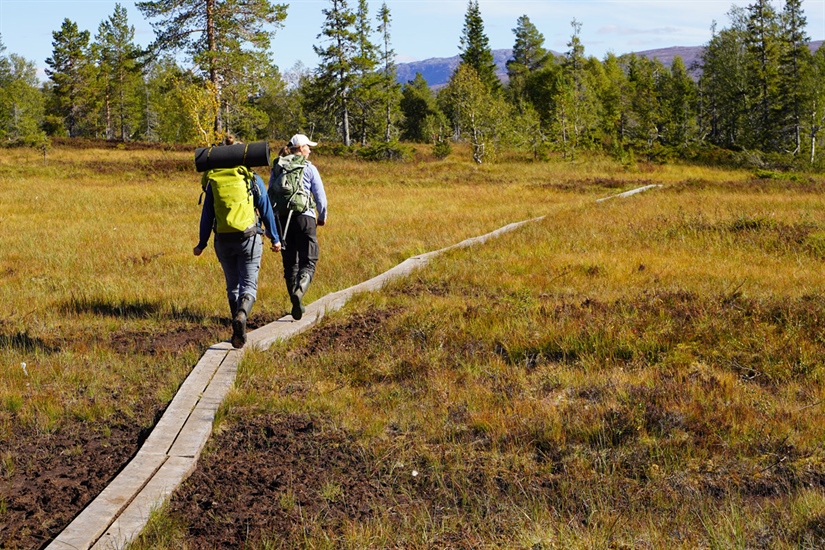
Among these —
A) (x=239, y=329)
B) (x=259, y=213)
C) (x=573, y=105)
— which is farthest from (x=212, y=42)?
(x=239, y=329)

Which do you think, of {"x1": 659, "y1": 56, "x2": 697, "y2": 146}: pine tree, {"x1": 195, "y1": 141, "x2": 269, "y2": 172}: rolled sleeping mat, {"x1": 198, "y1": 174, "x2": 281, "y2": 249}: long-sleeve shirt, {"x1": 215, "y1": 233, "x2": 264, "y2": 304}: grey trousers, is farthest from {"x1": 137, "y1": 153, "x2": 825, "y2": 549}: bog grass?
{"x1": 659, "y1": 56, "x2": 697, "y2": 146}: pine tree

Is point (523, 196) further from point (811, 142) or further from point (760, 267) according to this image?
point (811, 142)

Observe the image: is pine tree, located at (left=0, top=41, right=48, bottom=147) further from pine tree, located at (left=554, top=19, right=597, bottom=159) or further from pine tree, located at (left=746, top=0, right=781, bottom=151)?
pine tree, located at (left=746, top=0, right=781, bottom=151)

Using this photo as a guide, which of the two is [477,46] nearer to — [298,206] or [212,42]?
[212,42]

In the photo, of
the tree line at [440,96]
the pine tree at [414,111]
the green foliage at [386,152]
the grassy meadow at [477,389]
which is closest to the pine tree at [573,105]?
the tree line at [440,96]

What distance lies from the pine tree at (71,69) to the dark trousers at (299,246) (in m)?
69.3

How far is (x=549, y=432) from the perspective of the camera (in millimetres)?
4941

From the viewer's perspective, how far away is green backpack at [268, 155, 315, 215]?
25.7 ft

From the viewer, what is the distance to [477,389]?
5848 millimetres

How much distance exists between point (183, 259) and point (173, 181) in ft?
59.0

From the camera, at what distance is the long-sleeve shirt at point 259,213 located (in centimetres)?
715

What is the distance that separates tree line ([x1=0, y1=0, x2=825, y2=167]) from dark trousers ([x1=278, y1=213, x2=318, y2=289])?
2073 cm

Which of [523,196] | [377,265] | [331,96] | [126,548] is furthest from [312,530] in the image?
[331,96]

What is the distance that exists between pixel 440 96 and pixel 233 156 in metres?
82.6
